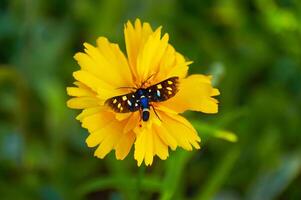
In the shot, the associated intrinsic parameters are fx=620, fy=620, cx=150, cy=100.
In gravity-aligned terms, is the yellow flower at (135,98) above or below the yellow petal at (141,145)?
above

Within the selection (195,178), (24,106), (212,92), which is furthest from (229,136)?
(24,106)

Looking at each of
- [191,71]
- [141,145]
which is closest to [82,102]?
[141,145]

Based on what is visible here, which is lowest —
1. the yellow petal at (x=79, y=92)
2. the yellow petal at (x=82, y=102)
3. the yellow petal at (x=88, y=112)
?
the yellow petal at (x=88, y=112)

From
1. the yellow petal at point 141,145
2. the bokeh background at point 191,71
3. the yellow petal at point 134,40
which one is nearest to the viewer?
the yellow petal at point 141,145

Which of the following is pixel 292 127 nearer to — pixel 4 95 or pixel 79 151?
pixel 79 151

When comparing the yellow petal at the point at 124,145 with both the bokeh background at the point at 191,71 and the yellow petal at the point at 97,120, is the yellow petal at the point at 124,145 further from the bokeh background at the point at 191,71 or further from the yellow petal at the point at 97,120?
the bokeh background at the point at 191,71

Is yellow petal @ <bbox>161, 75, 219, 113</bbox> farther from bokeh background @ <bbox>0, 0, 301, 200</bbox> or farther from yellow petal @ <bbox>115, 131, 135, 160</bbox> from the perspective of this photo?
bokeh background @ <bbox>0, 0, 301, 200</bbox>

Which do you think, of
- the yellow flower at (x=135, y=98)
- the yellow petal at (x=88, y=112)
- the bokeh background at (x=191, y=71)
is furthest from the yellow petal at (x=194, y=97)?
the bokeh background at (x=191, y=71)
